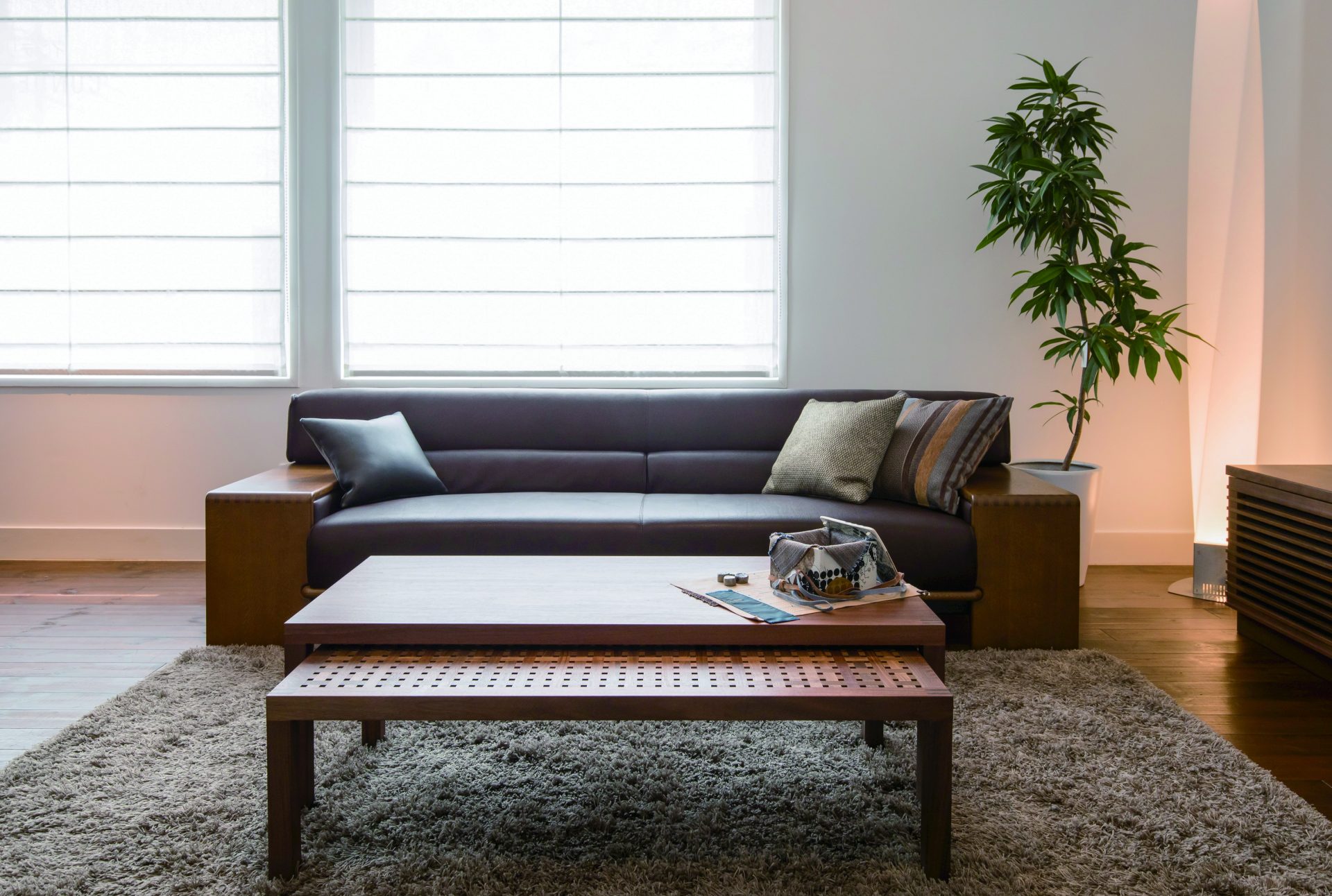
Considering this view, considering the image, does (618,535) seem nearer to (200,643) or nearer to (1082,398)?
(200,643)

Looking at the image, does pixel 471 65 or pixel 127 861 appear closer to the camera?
pixel 127 861

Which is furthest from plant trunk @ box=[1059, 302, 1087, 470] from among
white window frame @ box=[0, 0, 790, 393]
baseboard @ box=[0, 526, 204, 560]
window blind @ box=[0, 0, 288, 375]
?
baseboard @ box=[0, 526, 204, 560]

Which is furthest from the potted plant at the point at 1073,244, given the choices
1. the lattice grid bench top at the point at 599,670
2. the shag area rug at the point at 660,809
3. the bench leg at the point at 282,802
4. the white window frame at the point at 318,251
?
the bench leg at the point at 282,802

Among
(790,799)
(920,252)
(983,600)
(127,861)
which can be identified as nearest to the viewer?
(127,861)

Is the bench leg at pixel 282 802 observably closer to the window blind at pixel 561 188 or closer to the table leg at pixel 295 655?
the table leg at pixel 295 655

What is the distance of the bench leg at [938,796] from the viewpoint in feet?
5.15

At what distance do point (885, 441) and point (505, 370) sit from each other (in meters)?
1.81

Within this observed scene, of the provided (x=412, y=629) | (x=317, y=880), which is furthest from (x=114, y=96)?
(x=317, y=880)

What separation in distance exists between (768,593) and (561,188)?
273 cm

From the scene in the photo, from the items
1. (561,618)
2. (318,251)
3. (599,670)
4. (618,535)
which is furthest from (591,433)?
(599,670)

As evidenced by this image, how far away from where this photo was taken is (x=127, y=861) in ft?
5.38

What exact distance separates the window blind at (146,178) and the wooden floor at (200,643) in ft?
3.63

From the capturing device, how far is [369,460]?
3131 millimetres

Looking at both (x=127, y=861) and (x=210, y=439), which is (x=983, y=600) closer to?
(x=127, y=861)
